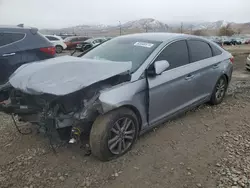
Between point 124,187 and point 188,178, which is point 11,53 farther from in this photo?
point 188,178

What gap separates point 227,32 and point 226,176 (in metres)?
71.6

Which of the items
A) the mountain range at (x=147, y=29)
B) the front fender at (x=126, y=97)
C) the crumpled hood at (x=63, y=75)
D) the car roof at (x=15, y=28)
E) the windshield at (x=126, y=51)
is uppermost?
the car roof at (x=15, y=28)

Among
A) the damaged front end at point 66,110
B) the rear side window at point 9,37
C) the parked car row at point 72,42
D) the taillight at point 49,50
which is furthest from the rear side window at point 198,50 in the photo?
the parked car row at point 72,42

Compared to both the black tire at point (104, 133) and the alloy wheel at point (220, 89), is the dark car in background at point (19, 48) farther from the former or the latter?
the alloy wheel at point (220, 89)

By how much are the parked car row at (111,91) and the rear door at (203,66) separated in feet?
0.25

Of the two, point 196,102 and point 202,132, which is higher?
point 196,102

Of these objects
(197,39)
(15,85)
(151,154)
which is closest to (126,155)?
(151,154)

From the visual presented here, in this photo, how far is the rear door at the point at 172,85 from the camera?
3447mm

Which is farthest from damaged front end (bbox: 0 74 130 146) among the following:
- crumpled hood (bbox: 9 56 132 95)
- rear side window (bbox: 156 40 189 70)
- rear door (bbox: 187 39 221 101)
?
rear door (bbox: 187 39 221 101)

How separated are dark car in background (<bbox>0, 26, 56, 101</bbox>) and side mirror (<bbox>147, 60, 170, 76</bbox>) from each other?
2.83m

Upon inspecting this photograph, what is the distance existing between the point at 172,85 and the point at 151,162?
1200mm

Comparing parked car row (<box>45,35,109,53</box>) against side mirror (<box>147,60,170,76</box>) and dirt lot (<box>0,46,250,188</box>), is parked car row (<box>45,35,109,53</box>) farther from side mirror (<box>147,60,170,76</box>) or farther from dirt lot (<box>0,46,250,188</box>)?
side mirror (<box>147,60,170,76</box>)

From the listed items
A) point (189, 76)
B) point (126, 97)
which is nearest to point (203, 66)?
point (189, 76)

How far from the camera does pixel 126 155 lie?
3234 mm
